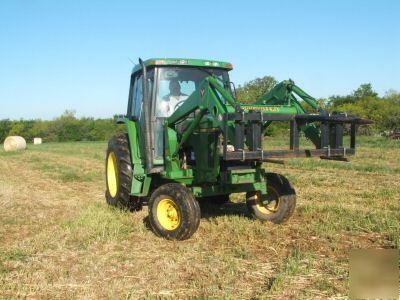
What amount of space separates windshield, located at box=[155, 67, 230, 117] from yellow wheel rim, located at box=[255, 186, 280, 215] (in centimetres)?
156

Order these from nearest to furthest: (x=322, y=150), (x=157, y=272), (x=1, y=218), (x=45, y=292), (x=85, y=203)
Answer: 1. (x=45, y=292)
2. (x=157, y=272)
3. (x=322, y=150)
4. (x=1, y=218)
5. (x=85, y=203)

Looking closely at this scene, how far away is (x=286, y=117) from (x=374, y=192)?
416cm

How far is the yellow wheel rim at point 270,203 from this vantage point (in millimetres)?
6469

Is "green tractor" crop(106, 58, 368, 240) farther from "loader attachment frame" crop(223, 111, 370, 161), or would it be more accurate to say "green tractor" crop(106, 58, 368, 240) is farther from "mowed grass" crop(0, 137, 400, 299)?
"mowed grass" crop(0, 137, 400, 299)

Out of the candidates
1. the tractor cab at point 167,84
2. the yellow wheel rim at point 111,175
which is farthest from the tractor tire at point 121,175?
the tractor cab at point 167,84

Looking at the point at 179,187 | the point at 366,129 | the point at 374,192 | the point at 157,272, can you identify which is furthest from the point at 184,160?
the point at 366,129

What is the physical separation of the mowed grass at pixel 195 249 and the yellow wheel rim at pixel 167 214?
23 cm

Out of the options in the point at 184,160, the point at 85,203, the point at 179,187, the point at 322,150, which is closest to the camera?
the point at 322,150

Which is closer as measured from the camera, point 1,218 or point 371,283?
point 371,283

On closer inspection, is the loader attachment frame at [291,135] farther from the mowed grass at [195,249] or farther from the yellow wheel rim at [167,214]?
the yellow wheel rim at [167,214]

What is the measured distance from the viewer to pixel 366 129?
122 ft

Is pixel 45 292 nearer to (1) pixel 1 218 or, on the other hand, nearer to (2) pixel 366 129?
(1) pixel 1 218

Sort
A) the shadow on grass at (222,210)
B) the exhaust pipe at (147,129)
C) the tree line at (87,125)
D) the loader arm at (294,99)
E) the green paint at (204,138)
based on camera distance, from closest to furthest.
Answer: the green paint at (204,138)
the loader arm at (294,99)
the exhaust pipe at (147,129)
the shadow on grass at (222,210)
the tree line at (87,125)

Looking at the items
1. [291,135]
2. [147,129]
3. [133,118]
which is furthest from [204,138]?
[133,118]
